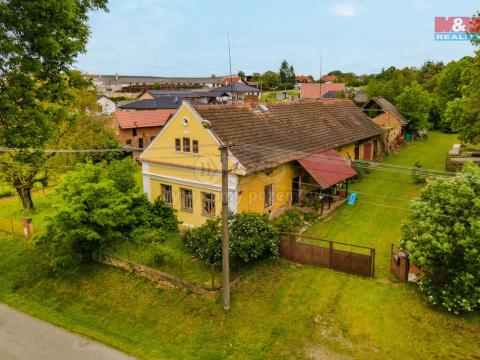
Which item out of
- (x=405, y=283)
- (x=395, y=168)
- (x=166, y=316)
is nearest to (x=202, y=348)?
(x=166, y=316)

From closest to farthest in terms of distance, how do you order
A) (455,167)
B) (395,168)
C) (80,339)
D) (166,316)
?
1. (80,339)
2. (166,316)
3. (455,167)
4. (395,168)

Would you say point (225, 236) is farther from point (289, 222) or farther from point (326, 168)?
point (326, 168)

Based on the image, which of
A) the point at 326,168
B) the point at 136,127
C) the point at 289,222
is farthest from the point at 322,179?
the point at 136,127

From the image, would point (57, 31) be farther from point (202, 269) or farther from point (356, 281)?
point (356, 281)

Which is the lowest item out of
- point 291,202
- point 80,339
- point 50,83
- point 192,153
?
point 80,339

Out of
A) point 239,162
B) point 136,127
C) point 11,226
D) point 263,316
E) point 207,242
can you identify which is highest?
point 136,127

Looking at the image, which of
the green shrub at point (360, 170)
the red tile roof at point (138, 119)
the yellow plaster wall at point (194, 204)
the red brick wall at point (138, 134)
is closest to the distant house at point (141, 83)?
the red tile roof at point (138, 119)
